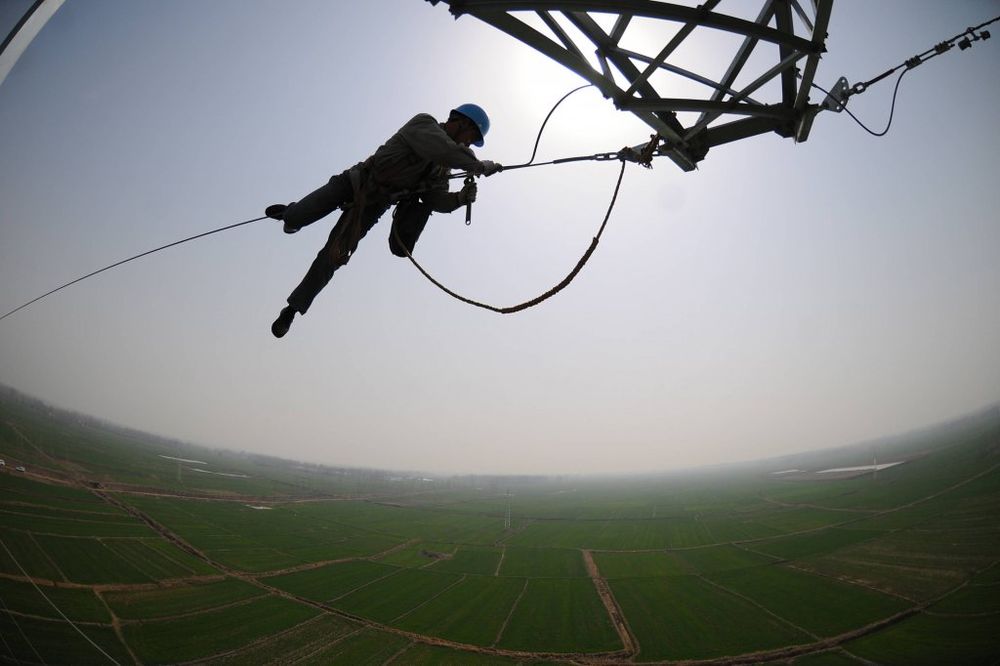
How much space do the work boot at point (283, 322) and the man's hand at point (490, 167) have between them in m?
2.25

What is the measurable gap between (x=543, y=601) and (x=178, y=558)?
34385 millimetres

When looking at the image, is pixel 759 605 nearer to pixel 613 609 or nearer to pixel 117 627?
pixel 613 609

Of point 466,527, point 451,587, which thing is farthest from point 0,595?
point 466,527

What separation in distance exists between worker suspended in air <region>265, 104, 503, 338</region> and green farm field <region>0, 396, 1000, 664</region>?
2501 centimetres

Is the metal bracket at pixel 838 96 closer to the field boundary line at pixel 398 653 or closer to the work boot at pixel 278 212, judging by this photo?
the work boot at pixel 278 212

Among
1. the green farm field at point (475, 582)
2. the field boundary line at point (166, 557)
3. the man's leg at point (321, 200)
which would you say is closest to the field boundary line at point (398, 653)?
the green farm field at point (475, 582)

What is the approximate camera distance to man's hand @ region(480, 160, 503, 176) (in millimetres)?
2990

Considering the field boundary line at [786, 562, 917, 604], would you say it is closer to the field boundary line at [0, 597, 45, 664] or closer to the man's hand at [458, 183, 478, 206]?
the man's hand at [458, 183, 478, 206]

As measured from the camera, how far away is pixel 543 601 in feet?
97.6

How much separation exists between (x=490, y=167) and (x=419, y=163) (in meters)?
0.76

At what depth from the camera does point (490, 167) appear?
9.82 ft

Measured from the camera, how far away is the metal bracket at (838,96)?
326 cm

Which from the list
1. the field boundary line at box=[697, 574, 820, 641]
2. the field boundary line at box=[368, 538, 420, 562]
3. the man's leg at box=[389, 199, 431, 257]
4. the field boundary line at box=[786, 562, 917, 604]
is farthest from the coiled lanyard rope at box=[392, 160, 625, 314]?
the field boundary line at box=[368, 538, 420, 562]

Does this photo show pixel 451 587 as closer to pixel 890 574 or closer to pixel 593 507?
pixel 890 574
